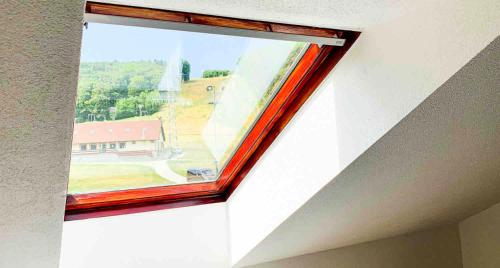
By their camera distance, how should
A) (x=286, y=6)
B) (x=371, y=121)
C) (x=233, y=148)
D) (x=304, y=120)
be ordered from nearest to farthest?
1. (x=286, y=6)
2. (x=371, y=121)
3. (x=304, y=120)
4. (x=233, y=148)

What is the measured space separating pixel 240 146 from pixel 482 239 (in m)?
1.94

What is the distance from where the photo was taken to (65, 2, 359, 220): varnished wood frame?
100 centimetres

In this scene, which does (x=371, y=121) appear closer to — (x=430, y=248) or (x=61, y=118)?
(x=61, y=118)

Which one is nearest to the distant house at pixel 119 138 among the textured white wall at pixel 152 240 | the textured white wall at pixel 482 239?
the textured white wall at pixel 152 240

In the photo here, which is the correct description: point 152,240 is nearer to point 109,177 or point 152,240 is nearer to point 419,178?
point 109,177

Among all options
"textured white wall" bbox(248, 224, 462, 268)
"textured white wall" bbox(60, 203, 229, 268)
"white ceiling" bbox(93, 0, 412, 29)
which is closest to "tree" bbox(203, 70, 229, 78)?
"white ceiling" bbox(93, 0, 412, 29)

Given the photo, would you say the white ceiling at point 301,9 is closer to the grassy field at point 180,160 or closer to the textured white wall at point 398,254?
the grassy field at point 180,160

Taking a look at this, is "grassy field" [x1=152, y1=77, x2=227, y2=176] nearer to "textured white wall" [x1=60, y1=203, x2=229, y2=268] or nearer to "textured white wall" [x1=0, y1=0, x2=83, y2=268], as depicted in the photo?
"textured white wall" [x1=60, y1=203, x2=229, y2=268]

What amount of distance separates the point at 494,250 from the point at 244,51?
7.41 feet

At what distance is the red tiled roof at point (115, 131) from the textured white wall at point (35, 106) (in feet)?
1.35

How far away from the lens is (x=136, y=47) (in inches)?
45.9

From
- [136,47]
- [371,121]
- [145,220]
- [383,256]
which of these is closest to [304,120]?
[371,121]

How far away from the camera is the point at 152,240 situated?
1.76 m

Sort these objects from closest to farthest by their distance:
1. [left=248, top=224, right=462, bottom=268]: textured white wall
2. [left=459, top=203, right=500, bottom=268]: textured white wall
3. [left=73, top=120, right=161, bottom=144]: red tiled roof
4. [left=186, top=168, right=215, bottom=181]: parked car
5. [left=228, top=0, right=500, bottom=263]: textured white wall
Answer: [left=228, top=0, right=500, bottom=263]: textured white wall < [left=73, top=120, right=161, bottom=144]: red tiled roof < [left=186, top=168, right=215, bottom=181]: parked car < [left=248, top=224, right=462, bottom=268]: textured white wall < [left=459, top=203, right=500, bottom=268]: textured white wall
